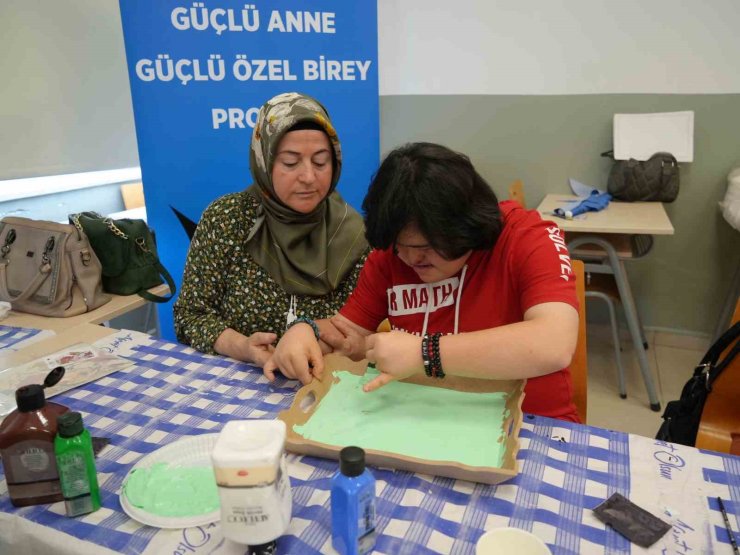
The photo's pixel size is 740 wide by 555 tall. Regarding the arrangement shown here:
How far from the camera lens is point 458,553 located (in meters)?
0.69

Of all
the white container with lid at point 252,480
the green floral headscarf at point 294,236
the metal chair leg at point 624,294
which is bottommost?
the metal chair leg at point 624,294

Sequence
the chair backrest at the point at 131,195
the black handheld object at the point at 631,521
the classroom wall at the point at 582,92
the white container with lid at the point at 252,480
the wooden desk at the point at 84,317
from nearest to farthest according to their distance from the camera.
→ the white container with lid at the point at 252,480 → the black handheld object at the point at 631,521 → the wooden desk at the point at 84,317 → the classroom wall at the point at 582,92 → the chair backrest at the point at 131,195

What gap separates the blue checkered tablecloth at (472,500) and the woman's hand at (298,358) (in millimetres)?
117

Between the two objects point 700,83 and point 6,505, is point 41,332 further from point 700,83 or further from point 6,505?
point 700,83

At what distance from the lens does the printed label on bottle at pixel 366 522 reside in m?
0.65

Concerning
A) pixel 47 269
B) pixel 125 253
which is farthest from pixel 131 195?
pixel 47 269

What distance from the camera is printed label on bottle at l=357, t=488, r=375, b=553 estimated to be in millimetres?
653

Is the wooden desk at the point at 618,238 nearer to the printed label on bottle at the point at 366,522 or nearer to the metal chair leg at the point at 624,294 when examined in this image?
→ the metal chair leg at the point at 624,294

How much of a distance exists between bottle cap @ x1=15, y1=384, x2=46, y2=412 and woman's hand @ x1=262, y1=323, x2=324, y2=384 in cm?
46

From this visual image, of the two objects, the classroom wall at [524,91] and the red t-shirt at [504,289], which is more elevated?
the classroom wall at [524,91]

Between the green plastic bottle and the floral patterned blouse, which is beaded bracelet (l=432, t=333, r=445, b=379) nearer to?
the green plastic bottle

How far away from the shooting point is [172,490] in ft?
2.70

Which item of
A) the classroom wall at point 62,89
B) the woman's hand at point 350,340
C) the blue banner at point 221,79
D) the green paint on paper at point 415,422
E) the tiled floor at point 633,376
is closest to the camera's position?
the green paint on paper at point 415,422

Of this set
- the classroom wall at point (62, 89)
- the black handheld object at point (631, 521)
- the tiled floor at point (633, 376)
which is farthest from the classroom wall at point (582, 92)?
the black handheld object at point (631, 521)
